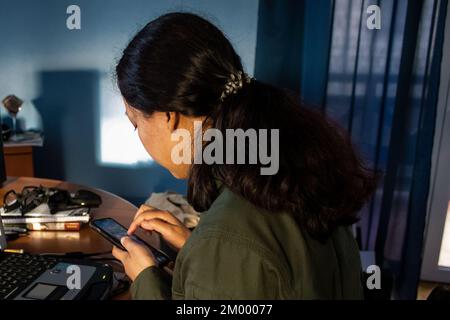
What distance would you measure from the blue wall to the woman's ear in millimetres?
1649

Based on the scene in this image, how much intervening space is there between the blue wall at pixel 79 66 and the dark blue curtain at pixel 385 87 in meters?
0.33

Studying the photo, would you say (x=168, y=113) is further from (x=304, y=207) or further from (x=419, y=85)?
(x=419, y=85)

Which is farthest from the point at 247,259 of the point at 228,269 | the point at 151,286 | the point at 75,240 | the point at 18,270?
the point at 75,240

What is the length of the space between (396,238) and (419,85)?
0.73 m

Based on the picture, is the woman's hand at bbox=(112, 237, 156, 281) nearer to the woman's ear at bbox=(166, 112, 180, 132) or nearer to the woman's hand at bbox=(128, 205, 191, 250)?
the woman's hand at bbox=(128, 205, 191, 250)

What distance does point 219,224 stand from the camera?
0.58m

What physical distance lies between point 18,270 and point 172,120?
1.29 ft

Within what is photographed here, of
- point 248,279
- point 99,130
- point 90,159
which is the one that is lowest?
point 90,159

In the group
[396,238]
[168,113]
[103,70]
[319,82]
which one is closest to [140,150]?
[103,70]

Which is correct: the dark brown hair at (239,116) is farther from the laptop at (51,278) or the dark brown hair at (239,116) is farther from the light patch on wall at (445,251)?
the light patch on wall at (445,251)

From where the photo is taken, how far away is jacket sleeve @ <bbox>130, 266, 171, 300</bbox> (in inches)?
27.3

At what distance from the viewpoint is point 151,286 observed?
2.31 ft
